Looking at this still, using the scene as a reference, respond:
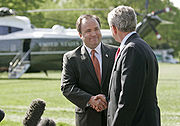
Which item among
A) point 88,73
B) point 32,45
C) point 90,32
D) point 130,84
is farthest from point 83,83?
point 32,45

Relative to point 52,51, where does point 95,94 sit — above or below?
above

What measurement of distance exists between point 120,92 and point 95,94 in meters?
1.00

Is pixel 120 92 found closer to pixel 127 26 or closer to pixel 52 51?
pixel 127 26

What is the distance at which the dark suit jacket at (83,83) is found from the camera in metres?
4.55

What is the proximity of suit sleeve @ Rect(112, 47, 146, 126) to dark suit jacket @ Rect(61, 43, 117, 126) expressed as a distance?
3.17 feet

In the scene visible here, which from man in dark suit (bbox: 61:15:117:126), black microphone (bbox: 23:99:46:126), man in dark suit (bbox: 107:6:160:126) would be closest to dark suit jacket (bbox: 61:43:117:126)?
man in dark suit (bbox: 61:15:117:126)

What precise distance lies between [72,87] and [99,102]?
0.41 meters

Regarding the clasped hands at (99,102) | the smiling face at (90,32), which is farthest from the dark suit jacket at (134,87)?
the smiling face at (90,32)

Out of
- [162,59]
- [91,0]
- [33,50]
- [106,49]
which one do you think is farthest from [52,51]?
[162,59]

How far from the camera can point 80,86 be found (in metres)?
4.64

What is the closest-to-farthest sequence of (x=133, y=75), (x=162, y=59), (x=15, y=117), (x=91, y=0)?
(x=133, y=75)
(x=15, y=117)
(x=91, y=0)
(x=162, y=59)

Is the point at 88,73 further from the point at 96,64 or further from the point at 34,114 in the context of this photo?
the point at 34,114

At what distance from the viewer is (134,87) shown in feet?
11.5

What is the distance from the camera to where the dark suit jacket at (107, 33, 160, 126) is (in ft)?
11.6
